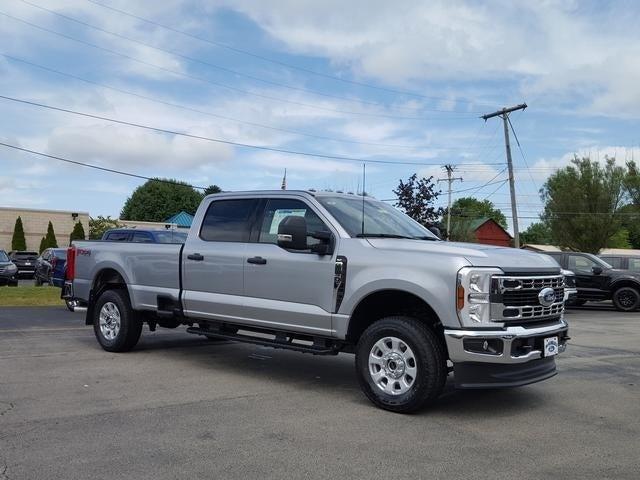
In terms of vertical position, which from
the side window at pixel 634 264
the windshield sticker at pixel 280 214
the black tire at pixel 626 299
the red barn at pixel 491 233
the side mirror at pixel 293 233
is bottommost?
the black tire at pixel 626 299

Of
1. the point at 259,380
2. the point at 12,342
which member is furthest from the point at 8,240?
the point at 259,380

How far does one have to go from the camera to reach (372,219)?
710 centimetres

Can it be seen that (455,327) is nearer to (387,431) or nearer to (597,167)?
(387,431)

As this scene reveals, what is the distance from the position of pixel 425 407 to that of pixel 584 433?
1331 millimetres

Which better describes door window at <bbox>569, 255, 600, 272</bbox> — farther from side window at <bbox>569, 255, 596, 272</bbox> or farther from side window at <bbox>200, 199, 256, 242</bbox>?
side window at <bbox>200, 199, 256, 242</bbox>

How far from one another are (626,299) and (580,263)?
1.72 metres

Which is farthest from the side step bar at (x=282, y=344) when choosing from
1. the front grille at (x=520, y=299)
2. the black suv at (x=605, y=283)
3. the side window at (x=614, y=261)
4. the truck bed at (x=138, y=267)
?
the side window at (x=614, y=261)

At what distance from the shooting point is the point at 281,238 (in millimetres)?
6660

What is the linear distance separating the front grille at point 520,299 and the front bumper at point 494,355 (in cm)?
11

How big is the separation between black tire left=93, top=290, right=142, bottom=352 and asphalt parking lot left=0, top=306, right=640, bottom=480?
0.15 meters

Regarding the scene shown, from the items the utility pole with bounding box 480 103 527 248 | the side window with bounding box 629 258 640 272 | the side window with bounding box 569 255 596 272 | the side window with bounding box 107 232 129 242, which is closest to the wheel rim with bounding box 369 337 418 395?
the side window with bounding box 107 232 129 242

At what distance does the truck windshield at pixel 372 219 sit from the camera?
6.80 metres

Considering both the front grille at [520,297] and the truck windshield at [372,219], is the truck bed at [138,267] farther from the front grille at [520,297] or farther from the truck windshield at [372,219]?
the front grille at [520,297]

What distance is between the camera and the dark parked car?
708 inches
